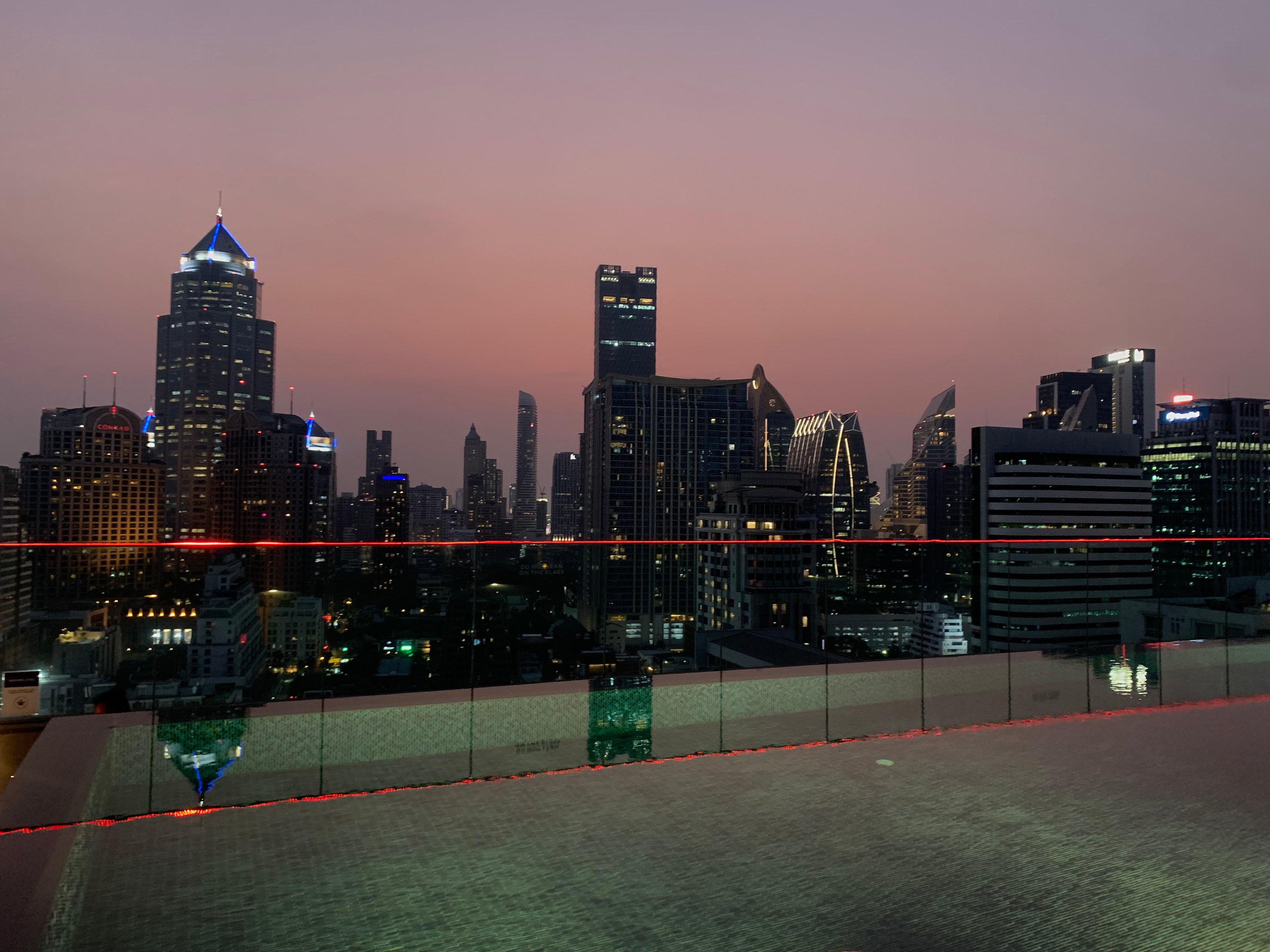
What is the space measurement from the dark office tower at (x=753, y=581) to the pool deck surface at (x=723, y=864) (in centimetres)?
112

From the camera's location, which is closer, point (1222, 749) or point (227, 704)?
point (227, 704)

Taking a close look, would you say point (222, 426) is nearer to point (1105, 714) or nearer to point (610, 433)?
point (610, 433)

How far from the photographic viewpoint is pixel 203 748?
427 centimetres

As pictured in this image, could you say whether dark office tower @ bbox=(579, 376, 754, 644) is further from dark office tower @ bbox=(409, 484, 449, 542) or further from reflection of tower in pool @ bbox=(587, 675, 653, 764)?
reflection of tower in pool @ bbox=(587, 675, 653, 764)

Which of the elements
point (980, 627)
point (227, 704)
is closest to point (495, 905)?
point (227, 704)

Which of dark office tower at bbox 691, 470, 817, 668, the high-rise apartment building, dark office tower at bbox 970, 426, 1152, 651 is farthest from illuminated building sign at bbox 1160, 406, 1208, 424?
the high-rise apartment building

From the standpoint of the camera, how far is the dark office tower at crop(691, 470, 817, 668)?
571cm

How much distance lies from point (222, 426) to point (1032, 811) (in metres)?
195

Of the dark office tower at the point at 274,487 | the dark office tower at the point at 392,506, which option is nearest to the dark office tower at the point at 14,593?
the dark office tower at the point at 392,506

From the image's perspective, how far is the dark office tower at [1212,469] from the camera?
101 meters

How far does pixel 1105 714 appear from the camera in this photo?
19.8ft

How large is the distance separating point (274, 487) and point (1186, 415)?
119 m

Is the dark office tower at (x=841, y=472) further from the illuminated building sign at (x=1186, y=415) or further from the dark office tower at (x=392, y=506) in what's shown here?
the dark office tower at (x=392, y=506)

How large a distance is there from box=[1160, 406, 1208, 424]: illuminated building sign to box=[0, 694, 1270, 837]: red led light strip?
117825 mm
